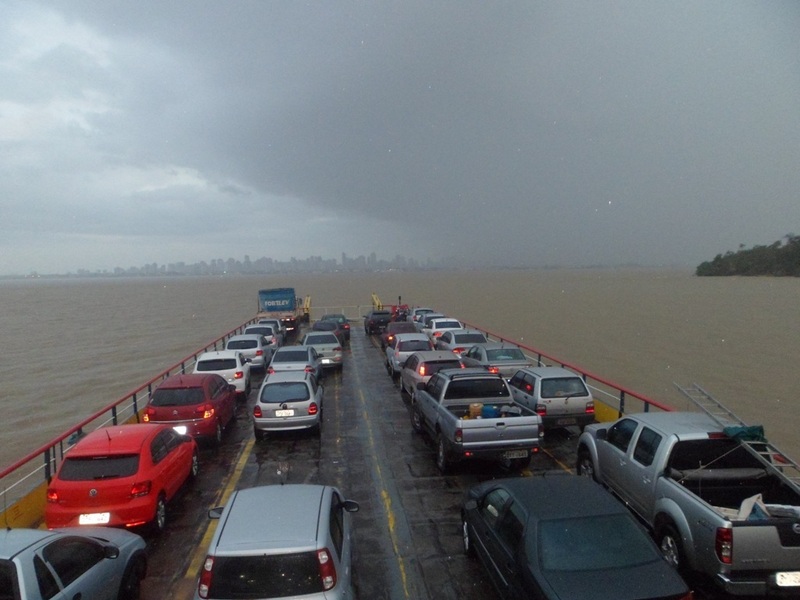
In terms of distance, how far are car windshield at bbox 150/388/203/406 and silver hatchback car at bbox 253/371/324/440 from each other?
48.3 inches

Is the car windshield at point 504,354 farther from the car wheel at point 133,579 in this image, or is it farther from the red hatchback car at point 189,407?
the car wheel at point 133,579

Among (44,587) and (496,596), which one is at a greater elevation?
(44,587)

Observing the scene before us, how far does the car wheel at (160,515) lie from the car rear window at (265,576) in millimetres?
4064

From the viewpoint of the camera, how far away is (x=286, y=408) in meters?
12.6

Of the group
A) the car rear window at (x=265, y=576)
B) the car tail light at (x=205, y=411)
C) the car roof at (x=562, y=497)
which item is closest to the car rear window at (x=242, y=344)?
the car tail light at (x=205, y=411)

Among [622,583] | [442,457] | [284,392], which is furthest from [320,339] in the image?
[622,583]

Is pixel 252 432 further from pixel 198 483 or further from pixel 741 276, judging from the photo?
pixel 741 276

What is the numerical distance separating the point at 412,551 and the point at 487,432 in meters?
2.64

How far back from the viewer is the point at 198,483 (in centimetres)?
1047

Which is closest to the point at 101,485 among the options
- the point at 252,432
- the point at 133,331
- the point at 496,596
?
the point at 496,596

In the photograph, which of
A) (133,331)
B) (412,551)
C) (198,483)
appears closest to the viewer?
(412,551)

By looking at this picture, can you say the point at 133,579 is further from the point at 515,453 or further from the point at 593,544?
the point at 515,453

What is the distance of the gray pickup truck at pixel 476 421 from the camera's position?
9570mm

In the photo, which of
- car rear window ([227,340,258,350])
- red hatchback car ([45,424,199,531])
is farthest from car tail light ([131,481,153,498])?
car rear window ([227,340,258,350])
